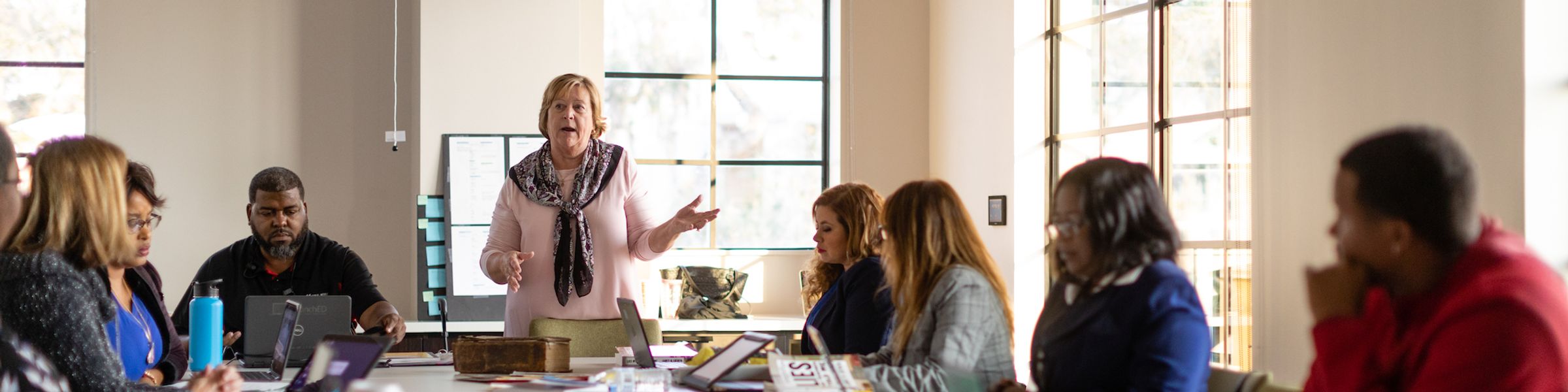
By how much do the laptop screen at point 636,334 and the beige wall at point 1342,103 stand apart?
160 cm

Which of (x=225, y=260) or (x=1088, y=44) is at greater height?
(x=1088, y=44)

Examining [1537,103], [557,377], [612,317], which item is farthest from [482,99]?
[1537,103]

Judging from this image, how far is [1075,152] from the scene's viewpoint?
543cm

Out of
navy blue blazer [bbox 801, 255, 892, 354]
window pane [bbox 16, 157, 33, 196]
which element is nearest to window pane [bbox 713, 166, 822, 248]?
navy blue blazer [bbox 801, 255, 892, 354]

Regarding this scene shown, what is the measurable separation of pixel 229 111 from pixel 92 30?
708mm

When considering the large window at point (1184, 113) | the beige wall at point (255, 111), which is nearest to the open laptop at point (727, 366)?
the large window at point (1184, 113)

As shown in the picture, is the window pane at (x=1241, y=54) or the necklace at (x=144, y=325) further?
the window pane at (x=1241, y=54)

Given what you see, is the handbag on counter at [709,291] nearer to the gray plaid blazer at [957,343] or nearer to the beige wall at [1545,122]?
the gray plaid blazer at [957,343]

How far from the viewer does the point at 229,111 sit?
5781 mm

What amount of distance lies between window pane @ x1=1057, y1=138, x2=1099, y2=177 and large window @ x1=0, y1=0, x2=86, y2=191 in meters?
4.79

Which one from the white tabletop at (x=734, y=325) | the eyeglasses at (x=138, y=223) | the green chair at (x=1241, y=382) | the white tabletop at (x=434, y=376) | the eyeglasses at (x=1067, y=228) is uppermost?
the eyeglasses at (x=1067, y=228)

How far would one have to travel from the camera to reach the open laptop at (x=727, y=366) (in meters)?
2.39

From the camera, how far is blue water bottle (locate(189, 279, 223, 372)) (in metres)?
Result: 2.61

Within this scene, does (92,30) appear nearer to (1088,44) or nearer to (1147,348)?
(1088,44)
